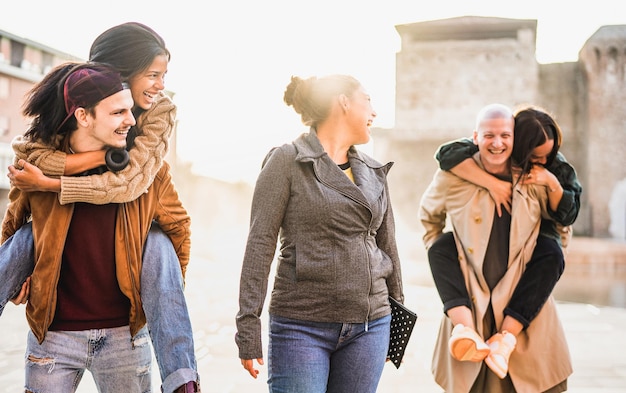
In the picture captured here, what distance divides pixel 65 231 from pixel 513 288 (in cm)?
164

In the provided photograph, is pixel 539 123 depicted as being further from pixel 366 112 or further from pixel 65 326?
pixel 65 326

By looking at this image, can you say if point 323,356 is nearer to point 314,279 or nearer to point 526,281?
point 314,279

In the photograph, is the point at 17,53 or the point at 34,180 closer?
the point at 34,180

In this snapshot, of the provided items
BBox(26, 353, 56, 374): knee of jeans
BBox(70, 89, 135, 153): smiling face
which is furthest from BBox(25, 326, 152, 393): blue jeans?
BBox(70, 89, 135, 153): smiling face

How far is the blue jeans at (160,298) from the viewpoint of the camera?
1703mm

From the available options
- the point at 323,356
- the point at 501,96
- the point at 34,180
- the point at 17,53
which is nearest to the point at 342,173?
the point at 323,356

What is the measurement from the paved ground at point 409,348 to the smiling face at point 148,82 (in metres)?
3.04

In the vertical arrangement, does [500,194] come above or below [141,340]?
above

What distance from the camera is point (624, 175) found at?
25500mm

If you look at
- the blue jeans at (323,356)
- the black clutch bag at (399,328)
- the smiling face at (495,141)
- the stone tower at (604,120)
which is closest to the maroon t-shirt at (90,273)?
the blue jeans at (323,356)

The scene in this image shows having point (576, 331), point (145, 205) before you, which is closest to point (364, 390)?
point (145, 205)

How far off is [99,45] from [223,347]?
14.9 ft

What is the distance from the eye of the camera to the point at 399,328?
217 cm

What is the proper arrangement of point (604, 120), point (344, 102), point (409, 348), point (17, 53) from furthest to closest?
point (17, 53), point (604, 120), point (409, 348), point (344, 102)
